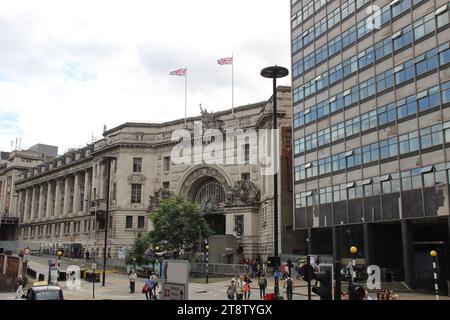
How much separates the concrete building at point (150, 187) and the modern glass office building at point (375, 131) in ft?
25.7

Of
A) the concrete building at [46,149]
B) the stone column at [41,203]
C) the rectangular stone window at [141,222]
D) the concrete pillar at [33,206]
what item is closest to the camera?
the rectangular stone window at [141,222]

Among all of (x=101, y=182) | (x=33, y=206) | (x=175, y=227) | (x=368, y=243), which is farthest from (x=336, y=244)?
(x=33, y=206)

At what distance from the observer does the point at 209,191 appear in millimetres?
81312

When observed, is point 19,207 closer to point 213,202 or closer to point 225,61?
point 213,202

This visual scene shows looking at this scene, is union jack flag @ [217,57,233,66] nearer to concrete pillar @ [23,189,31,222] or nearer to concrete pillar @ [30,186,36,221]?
concrete pillar @ [30,186,36,221]

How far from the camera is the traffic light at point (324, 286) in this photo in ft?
46.2

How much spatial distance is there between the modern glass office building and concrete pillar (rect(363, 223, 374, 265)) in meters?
0.10

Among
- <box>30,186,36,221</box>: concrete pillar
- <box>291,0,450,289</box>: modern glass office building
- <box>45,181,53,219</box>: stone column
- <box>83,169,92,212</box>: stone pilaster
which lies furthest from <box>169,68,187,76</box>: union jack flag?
<box>30,186,36,221</box>: concrete pillar

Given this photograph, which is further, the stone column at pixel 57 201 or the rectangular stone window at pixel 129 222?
the stone column at pixel 57 201

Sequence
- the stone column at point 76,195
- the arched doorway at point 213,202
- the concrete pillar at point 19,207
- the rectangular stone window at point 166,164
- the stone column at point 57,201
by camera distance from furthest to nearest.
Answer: the concrete pillar at point 19,207 < the stone column at point 57,201 < the stone column at point 76,195 < the rectangular stone window at point 166,164 < the arched doorway at point 213,202

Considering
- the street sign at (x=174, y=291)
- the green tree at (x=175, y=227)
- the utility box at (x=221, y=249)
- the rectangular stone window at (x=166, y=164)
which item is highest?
the rectangular stone window at (x=166, y=164)

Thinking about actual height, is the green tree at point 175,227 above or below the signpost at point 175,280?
above

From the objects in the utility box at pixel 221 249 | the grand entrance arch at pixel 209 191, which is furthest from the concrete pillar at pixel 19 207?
the utility box at pixel 221 249

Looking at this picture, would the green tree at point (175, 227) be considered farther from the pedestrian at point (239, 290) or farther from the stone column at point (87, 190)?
the stone column at point (87, 190)
